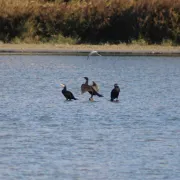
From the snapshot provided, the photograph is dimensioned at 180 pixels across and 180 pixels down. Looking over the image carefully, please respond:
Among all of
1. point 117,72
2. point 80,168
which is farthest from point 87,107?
point 117,72

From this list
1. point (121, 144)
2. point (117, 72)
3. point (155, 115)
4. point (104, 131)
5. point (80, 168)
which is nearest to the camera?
point (80, 168)

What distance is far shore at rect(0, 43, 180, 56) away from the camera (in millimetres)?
38656

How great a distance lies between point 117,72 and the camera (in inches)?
1220

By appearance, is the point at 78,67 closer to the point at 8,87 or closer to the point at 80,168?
the point at 8,87

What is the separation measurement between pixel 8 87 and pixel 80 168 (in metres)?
11.7

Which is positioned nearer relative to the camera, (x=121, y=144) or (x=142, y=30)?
(x=121, y=144)

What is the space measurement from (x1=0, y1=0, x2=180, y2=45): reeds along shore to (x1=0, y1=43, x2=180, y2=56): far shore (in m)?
0.73

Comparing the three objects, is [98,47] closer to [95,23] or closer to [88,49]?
[88,49]

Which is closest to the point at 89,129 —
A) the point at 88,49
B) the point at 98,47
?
the point at 88,49

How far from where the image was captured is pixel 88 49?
128 ft

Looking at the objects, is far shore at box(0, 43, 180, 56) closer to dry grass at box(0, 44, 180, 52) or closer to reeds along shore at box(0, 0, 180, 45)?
dry grass at box(0, 44, 180, 52)

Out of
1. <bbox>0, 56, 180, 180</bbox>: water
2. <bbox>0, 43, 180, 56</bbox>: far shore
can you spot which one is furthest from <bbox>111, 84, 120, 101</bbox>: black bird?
<bbox>0, 43, 180, 56</bbox>: far shore

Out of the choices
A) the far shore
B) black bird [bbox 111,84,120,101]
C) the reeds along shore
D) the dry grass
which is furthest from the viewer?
the reeds along shore

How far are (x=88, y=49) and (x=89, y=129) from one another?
2263 cm
